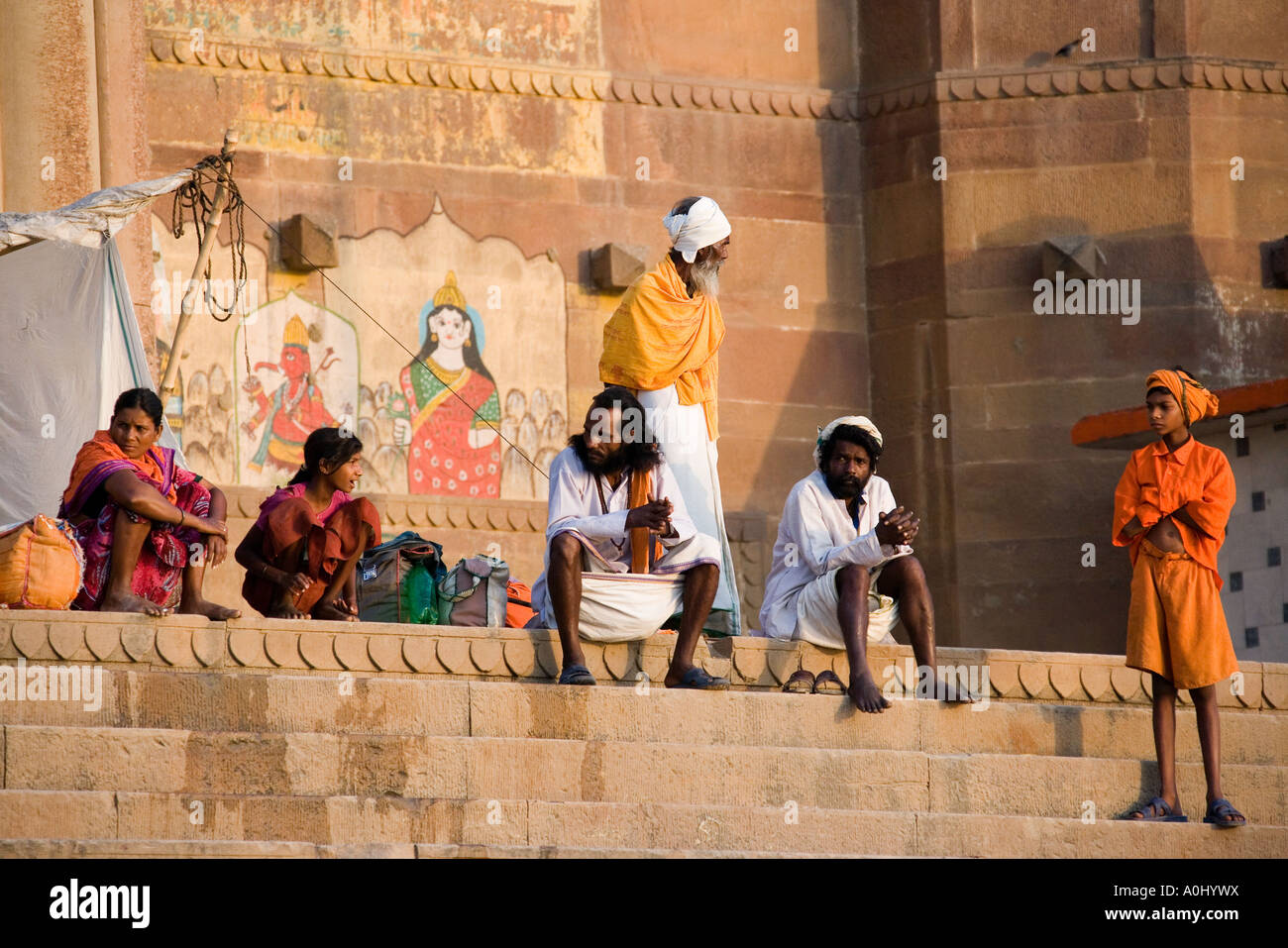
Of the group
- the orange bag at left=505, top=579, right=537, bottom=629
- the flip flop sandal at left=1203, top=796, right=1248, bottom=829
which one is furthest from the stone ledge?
the orange bag at left=505, top=579, right=537, bottom=629

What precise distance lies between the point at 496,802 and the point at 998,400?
27.0ft

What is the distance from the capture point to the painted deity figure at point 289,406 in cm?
1545

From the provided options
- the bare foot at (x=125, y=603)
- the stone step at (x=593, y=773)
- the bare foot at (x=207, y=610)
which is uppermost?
the bare foot at (x=125, y=603)

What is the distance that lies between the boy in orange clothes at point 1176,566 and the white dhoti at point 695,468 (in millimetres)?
1823

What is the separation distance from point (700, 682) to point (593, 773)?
772 mm

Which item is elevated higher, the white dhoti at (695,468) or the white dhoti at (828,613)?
the white dhoti at (695,468)

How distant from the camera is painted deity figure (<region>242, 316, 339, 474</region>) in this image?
A: 50.7 ft

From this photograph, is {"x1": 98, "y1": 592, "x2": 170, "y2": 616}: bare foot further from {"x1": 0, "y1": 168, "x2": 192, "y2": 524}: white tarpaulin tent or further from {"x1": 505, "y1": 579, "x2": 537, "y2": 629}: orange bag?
{"x1": 505, "y1": 579, "x2": 537, "y2": 629}: orange bag

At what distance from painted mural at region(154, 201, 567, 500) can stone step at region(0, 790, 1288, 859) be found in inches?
264

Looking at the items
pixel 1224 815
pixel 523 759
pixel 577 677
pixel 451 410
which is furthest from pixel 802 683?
pixel 451 410

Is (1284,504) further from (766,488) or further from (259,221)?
(259,221)

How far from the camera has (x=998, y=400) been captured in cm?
1647

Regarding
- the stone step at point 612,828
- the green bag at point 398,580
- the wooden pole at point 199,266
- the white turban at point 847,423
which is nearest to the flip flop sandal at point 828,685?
the stone step at point 612,828

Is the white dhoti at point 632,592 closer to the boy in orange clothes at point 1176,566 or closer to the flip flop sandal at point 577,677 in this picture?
the flip flop sandal at point 577,677
